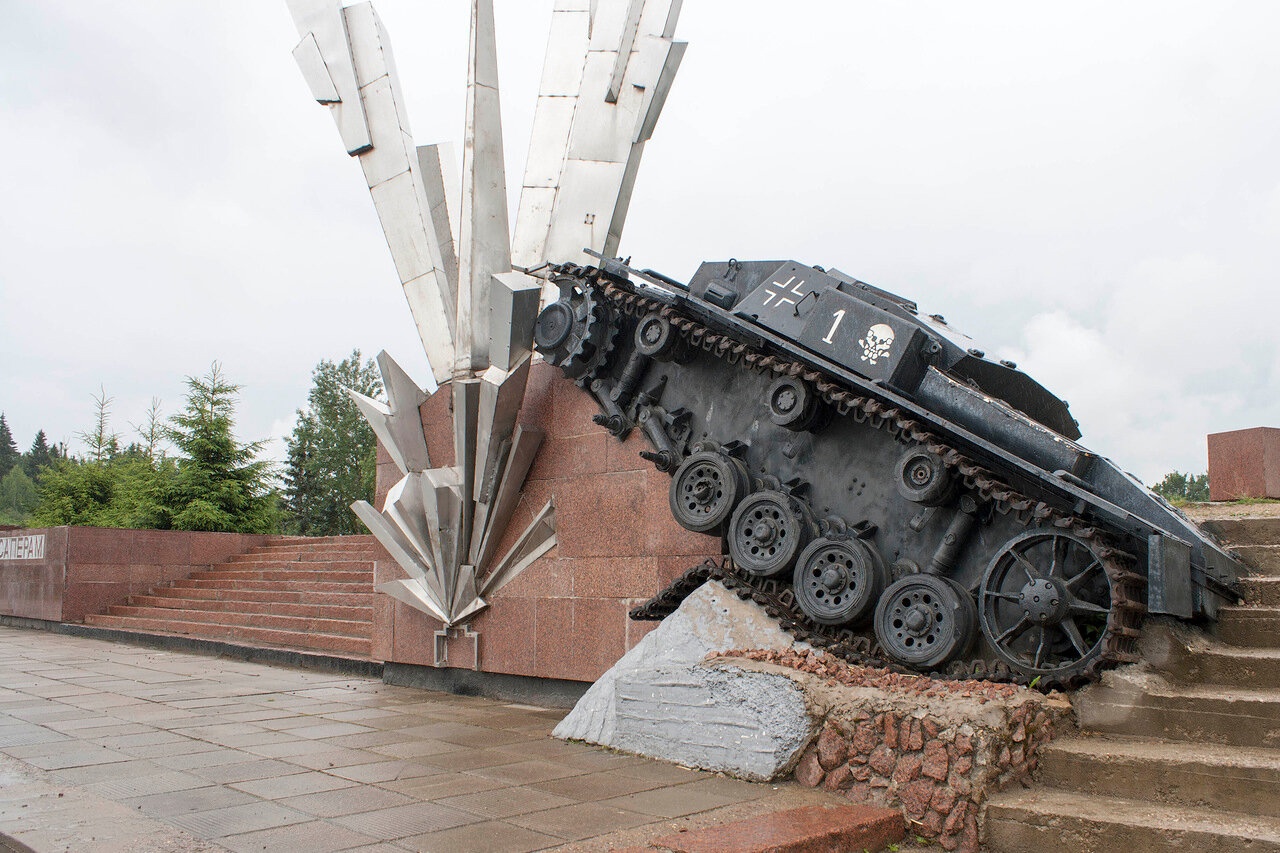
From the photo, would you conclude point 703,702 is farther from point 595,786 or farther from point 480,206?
point 480,206

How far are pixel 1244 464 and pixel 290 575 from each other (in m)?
14.2

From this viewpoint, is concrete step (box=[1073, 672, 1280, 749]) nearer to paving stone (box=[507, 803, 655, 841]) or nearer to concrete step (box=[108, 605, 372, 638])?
paving stone (box=[507, 803, 655, 841])

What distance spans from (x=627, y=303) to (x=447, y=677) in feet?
13.6

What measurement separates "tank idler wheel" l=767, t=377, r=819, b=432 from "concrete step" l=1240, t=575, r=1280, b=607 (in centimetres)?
268

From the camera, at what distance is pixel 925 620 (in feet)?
18.4

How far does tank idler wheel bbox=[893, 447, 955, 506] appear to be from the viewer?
565cm

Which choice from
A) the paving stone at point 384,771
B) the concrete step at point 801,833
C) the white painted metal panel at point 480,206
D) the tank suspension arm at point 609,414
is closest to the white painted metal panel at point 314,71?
the white painted metal panel at point 480,206

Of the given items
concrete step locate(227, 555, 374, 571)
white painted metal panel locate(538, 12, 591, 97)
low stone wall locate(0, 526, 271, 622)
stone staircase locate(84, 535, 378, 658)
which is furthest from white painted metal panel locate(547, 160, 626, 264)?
low stone wall locate(0, 526, 271, 622)

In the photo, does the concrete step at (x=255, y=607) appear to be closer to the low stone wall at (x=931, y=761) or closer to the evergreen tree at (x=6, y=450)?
the low stone wall at (x=931, y=761)

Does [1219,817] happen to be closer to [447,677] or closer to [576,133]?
[447,677]

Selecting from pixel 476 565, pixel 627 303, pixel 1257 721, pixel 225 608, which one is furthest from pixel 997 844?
pixel 225 608

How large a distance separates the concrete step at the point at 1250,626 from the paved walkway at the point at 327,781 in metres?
2.48

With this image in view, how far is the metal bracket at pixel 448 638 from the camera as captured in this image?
911 cm

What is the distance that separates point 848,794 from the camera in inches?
193
